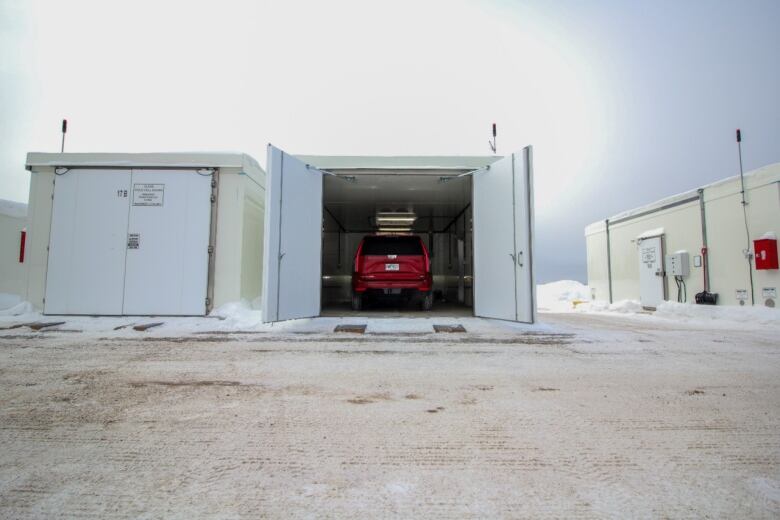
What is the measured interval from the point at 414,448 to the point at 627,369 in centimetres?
269

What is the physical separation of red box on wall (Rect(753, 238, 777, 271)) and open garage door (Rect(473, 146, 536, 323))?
567cm

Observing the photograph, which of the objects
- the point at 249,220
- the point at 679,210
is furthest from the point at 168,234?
the point at 679,210

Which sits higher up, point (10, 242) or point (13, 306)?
point (10, 242)

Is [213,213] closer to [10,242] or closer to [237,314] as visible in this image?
[237,314]

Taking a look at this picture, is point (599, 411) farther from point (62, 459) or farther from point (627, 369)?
point (62, 459)

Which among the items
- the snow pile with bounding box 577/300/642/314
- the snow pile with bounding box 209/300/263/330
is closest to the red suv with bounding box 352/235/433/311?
the snow pile with bounding box 209/300/263/330

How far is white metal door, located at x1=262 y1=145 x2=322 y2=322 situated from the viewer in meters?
6.27

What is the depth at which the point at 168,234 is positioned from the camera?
7781mm

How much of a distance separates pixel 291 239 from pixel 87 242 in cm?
478

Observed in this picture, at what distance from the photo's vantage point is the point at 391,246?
8.48 meters

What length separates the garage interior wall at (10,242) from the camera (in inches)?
370

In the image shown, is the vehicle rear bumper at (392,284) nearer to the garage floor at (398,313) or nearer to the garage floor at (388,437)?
the garage floor at (398,313)

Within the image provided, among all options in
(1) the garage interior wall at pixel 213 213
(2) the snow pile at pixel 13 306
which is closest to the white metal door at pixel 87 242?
(1) the garage interior wall at pixel 213 213

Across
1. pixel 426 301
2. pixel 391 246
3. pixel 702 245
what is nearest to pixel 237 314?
pixel 391 246
